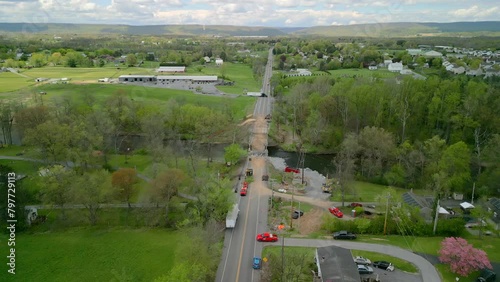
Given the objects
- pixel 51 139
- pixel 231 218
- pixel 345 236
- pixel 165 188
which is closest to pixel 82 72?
pixel 51 139

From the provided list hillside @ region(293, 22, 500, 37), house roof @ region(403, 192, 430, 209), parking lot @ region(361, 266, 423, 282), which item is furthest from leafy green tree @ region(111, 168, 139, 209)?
hillside @ region(293, 22, 500, 37)

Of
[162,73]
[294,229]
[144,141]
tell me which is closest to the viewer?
[294,229]

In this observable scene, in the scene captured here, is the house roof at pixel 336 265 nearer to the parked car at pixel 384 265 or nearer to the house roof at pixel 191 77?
the parked car at pixel 384 265

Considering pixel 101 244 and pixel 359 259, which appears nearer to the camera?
pixel 359 259

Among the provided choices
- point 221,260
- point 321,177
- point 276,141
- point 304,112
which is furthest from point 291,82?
point 221,260

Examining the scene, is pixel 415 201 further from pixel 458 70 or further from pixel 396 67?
pixel 396 67

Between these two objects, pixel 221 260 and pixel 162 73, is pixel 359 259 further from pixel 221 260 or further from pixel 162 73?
pixel 162 73

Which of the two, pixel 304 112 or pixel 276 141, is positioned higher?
pixel 304 112

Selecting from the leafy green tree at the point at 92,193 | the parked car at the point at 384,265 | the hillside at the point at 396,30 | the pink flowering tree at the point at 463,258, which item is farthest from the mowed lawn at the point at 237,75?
the pink flowering tree at the point at 463,258

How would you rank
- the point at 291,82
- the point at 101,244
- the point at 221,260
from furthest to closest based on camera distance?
the point at 291,82 → the point at 101,244 → the point at 221,260
